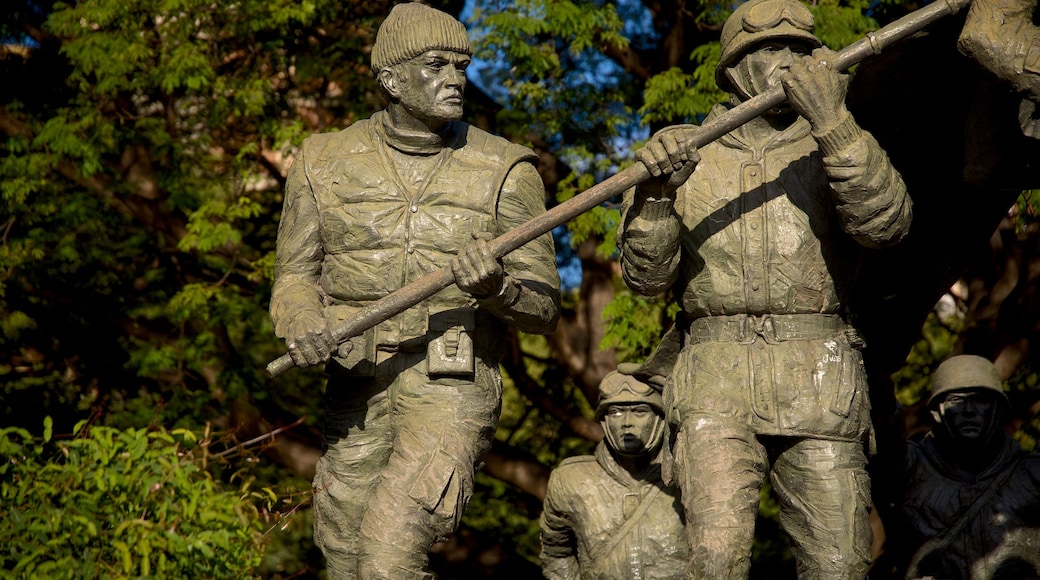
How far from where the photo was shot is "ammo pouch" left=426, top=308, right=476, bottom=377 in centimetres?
764

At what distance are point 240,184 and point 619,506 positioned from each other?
6.12 meters

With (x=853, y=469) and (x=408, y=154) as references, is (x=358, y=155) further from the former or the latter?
(x=853, y=469)

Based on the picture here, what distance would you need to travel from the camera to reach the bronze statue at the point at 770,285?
718cm

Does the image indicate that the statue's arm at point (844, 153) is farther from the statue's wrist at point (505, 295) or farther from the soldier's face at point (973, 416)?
the soldier's face at point (973, 416)

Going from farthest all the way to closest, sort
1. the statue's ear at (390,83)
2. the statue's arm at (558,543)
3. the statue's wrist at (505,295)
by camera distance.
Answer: the statue's arm at (558,543) < the statue's ear at (390,83) < the statue's wrist at (505,295)

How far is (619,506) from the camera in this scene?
928 cm

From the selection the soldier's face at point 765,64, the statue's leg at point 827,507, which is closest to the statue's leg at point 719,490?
the statue's leg at point 827,507

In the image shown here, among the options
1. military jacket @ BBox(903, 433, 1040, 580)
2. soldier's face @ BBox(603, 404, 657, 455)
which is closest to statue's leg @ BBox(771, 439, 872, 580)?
soldier's face @ BBox(603, 404, 657, 455)

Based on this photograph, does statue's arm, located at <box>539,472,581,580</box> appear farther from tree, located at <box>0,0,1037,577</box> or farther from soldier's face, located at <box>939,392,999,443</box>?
tree, located at <box>0,0,1037,577</box>

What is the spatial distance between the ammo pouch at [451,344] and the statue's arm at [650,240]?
2.35 ft

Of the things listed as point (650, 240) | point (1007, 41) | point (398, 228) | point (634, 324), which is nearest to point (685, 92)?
point (634, 324)

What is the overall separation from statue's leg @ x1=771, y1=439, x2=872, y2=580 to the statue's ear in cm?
221

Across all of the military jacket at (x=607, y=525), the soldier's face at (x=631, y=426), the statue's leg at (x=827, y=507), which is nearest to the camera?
the statue's leg at (x=827, y=507)

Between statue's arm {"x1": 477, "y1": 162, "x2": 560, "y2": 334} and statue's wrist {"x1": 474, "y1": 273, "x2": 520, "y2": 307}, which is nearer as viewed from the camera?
statue's wrist {"x1": 474, "y1": 273, "x2": 520, "y2": 307}
